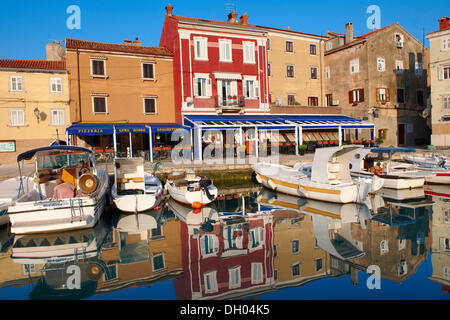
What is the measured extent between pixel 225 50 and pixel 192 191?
47.3ft

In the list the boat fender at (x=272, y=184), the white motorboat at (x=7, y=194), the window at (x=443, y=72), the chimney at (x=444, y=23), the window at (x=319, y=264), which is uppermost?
the chimney at (x=444, y=23)

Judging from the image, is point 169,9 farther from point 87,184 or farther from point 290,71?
point 87,184

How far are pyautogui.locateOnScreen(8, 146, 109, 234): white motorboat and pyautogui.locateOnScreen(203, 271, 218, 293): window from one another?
5.22 meters

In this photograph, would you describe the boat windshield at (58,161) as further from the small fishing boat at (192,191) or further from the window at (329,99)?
the window at (329,99)

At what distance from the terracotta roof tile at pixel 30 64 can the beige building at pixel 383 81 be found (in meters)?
23.0

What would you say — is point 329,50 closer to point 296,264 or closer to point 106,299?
point 296,264

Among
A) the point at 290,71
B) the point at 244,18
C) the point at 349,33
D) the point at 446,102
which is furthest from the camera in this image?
the point at 349,33

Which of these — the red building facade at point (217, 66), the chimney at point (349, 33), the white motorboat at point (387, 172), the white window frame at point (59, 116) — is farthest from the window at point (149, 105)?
the chimney at point (349, 33)

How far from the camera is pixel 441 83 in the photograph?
2736 cm

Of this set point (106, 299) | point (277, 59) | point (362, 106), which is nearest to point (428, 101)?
point (362, 106)

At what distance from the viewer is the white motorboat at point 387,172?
667 inches

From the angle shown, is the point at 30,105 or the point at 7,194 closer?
the point at 7,194

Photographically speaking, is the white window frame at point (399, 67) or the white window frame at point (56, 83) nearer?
the white window frame at point (56, 83)

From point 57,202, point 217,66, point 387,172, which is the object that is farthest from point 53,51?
point 387,172
